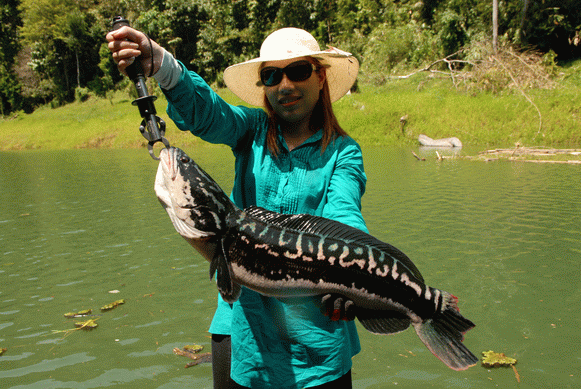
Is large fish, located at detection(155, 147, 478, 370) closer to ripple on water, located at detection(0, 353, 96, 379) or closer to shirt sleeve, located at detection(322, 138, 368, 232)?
shirt sleeve, located at detection(322, 138, 368, 232)

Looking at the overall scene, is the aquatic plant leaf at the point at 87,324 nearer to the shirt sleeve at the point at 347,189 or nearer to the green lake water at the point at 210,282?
the green lake water at the point at 210,282

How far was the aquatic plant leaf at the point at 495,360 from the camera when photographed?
4.53 metres

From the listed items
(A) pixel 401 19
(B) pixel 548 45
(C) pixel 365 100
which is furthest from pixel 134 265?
(A) pixel 401 19

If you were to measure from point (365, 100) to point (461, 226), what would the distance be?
18.9 metres

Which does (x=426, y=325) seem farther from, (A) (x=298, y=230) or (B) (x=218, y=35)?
(B) (x=218, y=35)

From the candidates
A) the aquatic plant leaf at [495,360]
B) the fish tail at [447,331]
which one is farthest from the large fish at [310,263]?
the aquatic plant leaf at [495,360]

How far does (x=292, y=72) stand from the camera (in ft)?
8.32

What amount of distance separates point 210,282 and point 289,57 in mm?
4585

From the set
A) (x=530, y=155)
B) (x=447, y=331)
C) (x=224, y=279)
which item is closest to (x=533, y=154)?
(x=530, y=155)

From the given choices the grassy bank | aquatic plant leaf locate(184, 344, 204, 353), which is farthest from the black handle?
the grassy bank

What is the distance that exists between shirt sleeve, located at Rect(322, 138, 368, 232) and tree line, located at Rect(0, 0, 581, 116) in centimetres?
2880

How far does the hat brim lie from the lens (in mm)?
2820

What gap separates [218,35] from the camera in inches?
1718

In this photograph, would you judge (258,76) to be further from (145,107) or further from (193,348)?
(193,348)
